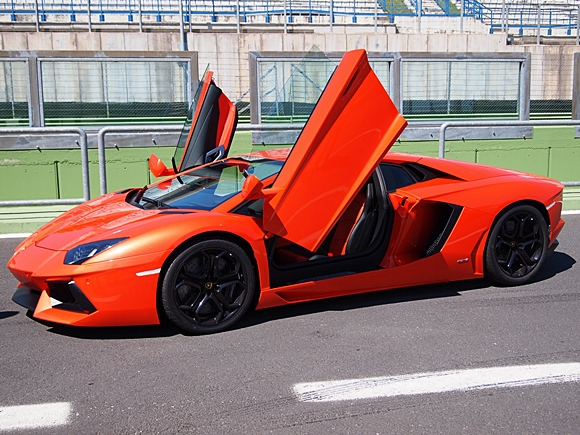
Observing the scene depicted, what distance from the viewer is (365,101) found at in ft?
15.3

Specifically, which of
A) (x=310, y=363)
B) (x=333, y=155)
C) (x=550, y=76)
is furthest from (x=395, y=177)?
(x=550, y=76)

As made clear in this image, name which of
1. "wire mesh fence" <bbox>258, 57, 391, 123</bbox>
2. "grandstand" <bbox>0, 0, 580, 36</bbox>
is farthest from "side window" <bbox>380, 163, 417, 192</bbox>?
"grandstand" <bbox>0, 0, 580, 36</bbox>

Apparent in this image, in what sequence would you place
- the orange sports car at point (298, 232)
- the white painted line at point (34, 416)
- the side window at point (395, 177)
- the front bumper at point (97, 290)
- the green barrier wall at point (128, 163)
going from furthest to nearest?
the green barrier wall at point (128, 163)
the side window at point (395, 177)
the orange sports car at point (298, 232)
the front bumper at point (97, 290)
the white painted line at point (34, 416)

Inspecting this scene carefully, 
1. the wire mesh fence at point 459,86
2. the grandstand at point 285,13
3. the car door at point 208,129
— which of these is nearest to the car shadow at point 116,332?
the car door at point 208,129

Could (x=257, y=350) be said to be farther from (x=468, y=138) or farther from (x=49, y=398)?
(x=468, y=138)

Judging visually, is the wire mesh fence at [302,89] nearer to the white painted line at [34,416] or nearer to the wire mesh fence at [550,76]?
the white painted line at [34,416]

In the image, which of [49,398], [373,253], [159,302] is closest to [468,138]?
[373,253]

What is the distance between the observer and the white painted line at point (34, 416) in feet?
10.6

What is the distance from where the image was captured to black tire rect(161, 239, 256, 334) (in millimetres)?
4336

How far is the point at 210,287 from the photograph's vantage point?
4.45 meters

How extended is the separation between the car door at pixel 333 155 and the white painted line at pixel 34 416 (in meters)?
1.82

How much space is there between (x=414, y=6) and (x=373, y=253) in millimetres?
22374

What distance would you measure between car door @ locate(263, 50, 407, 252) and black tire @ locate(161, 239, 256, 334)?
1.13 feet

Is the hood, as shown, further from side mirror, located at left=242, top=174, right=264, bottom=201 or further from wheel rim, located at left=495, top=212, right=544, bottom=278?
wheel rim, located at left=495, top=212, right=544, bottom=278
